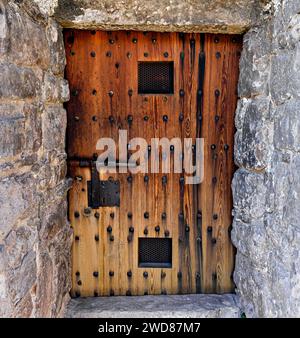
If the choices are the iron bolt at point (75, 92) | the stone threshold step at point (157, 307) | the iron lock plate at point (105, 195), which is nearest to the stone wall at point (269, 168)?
the stone threshold step at point (157, 307)

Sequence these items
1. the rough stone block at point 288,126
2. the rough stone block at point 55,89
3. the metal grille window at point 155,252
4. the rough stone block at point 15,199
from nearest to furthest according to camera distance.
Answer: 1. the rough stone block at point 15,199
2. the rough stone block at point 288,126
3. the rough stone block at point 55,89
4. the metal grille window at point 155,252

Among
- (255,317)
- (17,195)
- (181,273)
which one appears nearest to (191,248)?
(181,273)

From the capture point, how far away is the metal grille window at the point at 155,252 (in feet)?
6.59

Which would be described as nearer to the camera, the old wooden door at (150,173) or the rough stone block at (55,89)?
the rough stone block at (55,89)

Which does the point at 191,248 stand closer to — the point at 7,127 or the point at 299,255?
A: the point at 299,255

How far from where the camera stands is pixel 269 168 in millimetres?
1653

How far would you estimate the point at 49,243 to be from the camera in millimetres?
1679

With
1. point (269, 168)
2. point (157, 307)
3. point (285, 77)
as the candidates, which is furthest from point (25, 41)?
point (157, 307)

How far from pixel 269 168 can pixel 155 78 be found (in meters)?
0.72

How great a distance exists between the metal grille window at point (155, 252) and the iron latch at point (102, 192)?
261mm

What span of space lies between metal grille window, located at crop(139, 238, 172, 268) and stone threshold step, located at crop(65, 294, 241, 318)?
168 mm

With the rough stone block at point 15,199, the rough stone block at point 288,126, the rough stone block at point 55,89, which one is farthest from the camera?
the rough stone block at point 55,89

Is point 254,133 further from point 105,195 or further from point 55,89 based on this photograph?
point 55,89

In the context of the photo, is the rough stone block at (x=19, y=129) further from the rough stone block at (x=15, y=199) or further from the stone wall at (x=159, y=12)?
the stone wall at (x=159, y=12)
